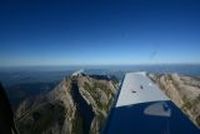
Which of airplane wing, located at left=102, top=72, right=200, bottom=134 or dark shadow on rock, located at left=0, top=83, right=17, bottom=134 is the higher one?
dark shadow on rock, located at left=0, top=83, right=17, bottom=134

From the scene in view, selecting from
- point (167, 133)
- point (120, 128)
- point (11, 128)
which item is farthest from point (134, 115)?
point (11, 128)

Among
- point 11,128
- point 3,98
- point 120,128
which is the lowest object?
point 120,128

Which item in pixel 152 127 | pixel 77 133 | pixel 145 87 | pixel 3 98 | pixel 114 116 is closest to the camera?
pixel 3 98

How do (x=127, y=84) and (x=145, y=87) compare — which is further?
(x=127, y=84)

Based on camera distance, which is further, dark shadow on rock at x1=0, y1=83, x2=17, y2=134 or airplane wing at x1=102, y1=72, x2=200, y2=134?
airplane wing at x1=102, y1=72, x2=200, y2=134

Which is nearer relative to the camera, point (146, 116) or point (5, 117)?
point (5, 117)

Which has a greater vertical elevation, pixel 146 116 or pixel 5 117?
pixel 5 117

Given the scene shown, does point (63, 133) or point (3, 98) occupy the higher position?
point (3, 98)

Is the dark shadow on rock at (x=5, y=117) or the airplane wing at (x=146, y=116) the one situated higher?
the dark shadow on rock at (x=5, y=117)

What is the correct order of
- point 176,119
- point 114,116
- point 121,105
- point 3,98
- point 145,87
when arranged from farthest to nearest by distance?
point 145,87 → point 121,105 → point 114,116 → point 176,119 → point 3,98

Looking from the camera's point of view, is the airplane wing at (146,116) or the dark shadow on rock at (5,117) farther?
the airplane wing at (146,116)

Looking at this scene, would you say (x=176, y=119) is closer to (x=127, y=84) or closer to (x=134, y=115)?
(x=134, y=115)
